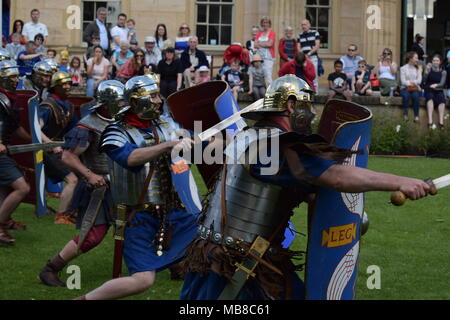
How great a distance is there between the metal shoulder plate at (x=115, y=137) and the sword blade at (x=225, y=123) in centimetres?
74

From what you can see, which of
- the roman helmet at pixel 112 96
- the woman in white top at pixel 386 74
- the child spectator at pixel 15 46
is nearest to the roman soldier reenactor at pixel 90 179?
the roman helmet at pixel 112 96

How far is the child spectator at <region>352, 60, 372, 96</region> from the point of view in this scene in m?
20.7

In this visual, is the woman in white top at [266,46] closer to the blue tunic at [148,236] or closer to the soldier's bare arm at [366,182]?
the blue tunic at [148,236]

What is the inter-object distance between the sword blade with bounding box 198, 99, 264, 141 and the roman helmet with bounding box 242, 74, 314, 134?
0.31 m

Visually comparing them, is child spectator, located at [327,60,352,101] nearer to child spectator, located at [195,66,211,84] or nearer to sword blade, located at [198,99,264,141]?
child spectator, located at [195,66,211,84]

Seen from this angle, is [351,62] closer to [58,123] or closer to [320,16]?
[320,16]

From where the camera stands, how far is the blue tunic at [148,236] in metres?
6.85

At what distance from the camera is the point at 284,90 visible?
18.6 feet

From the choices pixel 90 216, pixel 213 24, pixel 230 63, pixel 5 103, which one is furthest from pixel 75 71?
pixel 90 216

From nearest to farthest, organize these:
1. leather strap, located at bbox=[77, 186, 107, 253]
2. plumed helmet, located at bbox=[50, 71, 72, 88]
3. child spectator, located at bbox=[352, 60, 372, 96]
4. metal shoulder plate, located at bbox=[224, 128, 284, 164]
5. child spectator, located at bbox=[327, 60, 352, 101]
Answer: metal shoulder plate, located at bbox=[224, 128, 284, 164], leather strap, located at bbox=[77, 186, 107, 253], plumed helmet, located at bbox=[50, 71, 72, 88], child spectator, located at bbox=[327, 60, 352, 101], child spectator, located at bbox=[352, 60, 372, 96]

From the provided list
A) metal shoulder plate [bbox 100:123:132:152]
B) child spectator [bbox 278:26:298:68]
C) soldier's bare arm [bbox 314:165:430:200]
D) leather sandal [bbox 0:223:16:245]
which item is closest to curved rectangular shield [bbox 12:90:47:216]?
leather sandal [bbox 0:223:16:245]

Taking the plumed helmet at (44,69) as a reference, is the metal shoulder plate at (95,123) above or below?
below

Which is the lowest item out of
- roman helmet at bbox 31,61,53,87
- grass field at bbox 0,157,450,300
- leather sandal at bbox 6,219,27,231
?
grass field at bbox 0,157,450,300

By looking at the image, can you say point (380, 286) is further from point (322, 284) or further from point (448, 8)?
point (448, 8)
